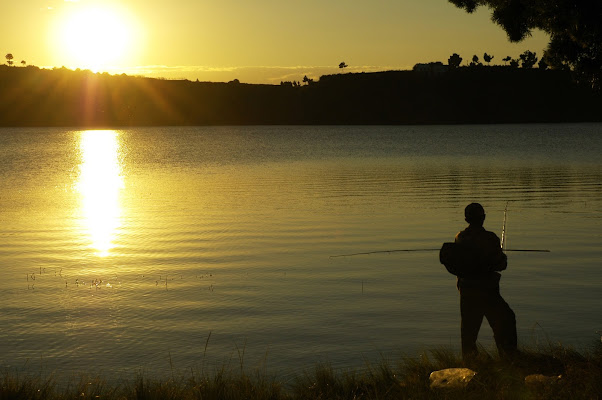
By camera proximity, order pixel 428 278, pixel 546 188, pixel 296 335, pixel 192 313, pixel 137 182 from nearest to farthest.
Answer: pixel 296 335, pixel 192 313, pixel 428 278, pixel 546 188, pixel 137 182

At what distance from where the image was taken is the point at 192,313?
41.8 ft

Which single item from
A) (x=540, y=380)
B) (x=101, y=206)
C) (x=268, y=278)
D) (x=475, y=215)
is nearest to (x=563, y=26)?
(x=475, y=215)

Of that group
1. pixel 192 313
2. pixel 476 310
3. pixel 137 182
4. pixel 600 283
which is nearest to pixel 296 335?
pixel 192 313

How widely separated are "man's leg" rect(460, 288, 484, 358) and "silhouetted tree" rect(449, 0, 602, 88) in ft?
13.4

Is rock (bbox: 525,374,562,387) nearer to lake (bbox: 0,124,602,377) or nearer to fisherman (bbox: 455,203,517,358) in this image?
fisherman (bbox: 455,203,517,358)

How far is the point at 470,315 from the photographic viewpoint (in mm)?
8305

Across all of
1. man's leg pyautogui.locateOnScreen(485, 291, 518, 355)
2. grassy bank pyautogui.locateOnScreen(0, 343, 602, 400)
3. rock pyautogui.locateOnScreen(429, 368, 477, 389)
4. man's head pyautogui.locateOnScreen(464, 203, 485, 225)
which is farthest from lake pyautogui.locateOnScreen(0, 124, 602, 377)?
man's head pyautogui.locateOnScreen(464, 203, 485, 225)

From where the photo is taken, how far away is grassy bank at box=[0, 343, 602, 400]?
287 inches

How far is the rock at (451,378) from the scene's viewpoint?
7496 millimetres

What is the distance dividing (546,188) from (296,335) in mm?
25605

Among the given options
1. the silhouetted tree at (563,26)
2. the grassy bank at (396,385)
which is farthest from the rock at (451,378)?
the silhouetted tree at (563,26)

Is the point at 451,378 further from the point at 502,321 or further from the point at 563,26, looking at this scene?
the point at 563,26

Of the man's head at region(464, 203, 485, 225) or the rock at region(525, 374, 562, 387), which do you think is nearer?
the rock at region(525, 374, 562, 387)

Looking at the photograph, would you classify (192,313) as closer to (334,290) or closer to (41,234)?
(334,290)
